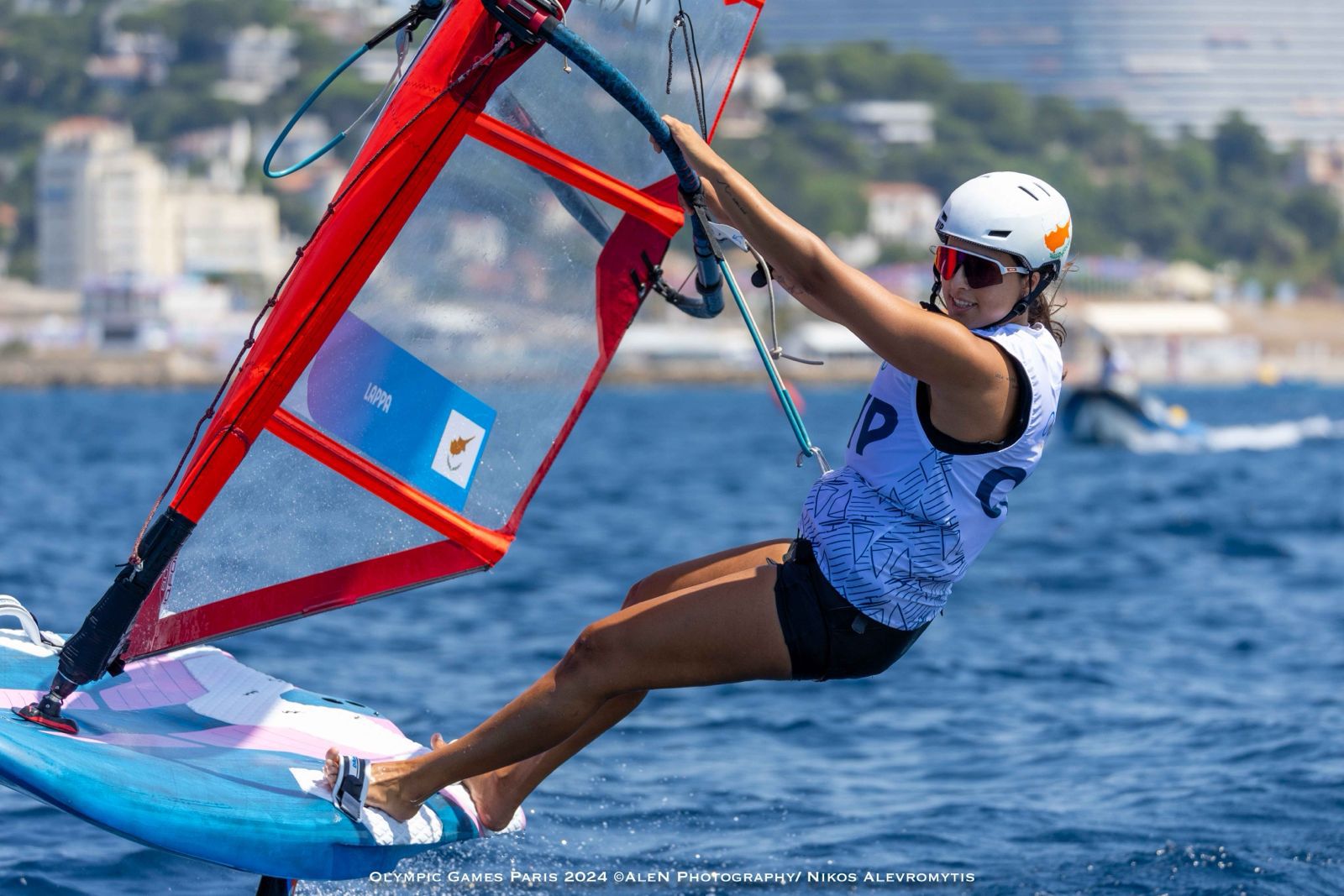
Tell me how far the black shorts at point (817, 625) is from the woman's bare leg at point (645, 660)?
3 cm

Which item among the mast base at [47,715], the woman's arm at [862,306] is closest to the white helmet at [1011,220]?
the woman's arm at [862,306]

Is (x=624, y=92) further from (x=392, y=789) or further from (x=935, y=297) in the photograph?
(x=392, y=789)

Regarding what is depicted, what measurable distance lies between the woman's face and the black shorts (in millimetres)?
670

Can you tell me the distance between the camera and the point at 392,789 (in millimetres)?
4844

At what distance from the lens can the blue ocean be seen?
554 centimetres

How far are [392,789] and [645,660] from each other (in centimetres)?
80

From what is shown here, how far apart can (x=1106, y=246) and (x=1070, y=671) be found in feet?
439

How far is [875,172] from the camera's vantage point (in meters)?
152

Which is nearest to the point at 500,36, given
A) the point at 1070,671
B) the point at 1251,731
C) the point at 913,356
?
the point at 913,356

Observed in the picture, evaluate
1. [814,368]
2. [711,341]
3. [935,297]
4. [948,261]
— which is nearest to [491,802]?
Answer: [935,297]

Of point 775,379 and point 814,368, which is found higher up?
point 814,368

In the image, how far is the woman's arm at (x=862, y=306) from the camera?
396 cm

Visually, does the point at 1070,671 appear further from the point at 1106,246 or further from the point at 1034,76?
the point at 1034,76

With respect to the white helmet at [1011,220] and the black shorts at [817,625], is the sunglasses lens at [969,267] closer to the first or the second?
the white helmet at [1011,220]
